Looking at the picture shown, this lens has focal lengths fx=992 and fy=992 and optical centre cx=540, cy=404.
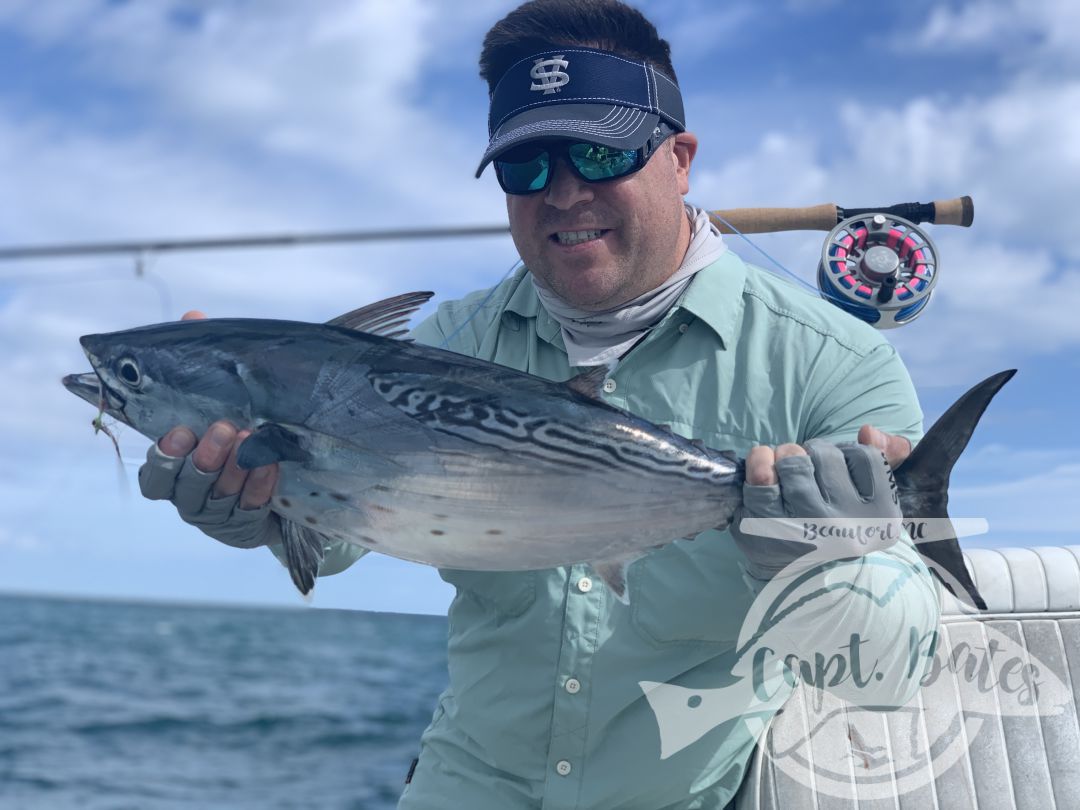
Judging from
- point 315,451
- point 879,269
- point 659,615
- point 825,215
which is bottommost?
point 659,615

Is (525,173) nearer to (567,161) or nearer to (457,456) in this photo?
(567,161)

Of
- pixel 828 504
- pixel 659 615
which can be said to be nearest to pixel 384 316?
pixel 659 615

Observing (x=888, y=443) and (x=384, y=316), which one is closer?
(x=888, y=443)

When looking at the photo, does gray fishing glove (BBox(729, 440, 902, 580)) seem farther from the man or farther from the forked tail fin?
the man

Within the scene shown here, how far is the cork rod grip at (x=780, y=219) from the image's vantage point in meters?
4.15

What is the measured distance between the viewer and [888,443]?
2.31 metres

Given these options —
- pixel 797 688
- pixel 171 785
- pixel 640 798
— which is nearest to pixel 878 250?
pixel 797 688

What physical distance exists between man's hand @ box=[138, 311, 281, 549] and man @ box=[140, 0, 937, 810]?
0.06 ft

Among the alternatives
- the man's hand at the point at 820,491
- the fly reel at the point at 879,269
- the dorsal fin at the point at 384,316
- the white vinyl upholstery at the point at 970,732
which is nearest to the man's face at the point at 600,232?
the dorsal fin at the point at 384,316

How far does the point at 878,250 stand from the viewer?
3857mm

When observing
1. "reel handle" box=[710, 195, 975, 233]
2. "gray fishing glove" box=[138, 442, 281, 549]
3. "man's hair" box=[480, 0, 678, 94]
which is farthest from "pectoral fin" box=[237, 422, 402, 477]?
"reel handle" box=[710, 195, 975, 233]

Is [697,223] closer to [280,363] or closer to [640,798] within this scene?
[280,363]

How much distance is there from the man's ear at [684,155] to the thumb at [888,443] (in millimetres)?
1259

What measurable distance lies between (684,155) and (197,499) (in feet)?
6.31
